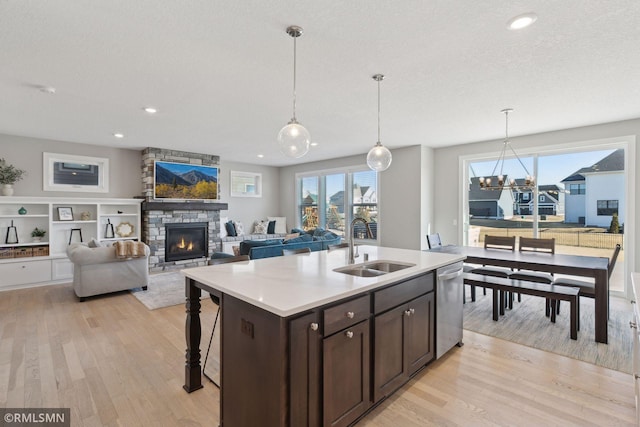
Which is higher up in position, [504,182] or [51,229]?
[504,182]

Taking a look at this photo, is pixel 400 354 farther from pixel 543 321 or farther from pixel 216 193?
pixel 216 193

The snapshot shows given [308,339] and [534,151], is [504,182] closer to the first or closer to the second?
[534,151]

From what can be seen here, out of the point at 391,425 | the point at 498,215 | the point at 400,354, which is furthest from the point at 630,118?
the point at 391,425

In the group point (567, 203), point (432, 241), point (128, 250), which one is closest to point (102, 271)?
point (128, 250)

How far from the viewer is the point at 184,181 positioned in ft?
23.1

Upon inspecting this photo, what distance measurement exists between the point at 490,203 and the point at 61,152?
27.5 ft

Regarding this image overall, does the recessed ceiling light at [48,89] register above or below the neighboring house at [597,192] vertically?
above

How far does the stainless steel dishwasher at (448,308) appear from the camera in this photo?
2691 millimetres

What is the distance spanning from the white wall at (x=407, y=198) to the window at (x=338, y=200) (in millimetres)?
346

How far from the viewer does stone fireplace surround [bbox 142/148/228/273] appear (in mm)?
6574

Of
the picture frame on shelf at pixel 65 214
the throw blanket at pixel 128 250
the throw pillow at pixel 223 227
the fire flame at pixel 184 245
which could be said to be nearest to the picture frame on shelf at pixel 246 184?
the throw pillow at pixel 223 227

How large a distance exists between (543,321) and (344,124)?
12.1 feet

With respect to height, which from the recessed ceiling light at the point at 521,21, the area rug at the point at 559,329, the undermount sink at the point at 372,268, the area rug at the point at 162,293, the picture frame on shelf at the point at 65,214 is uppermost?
the recessed ceiling light at the point at 521,21

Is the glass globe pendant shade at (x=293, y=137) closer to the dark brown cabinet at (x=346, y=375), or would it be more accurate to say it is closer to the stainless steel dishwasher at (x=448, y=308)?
the dark brown cabinet at (x=346, y=375)
